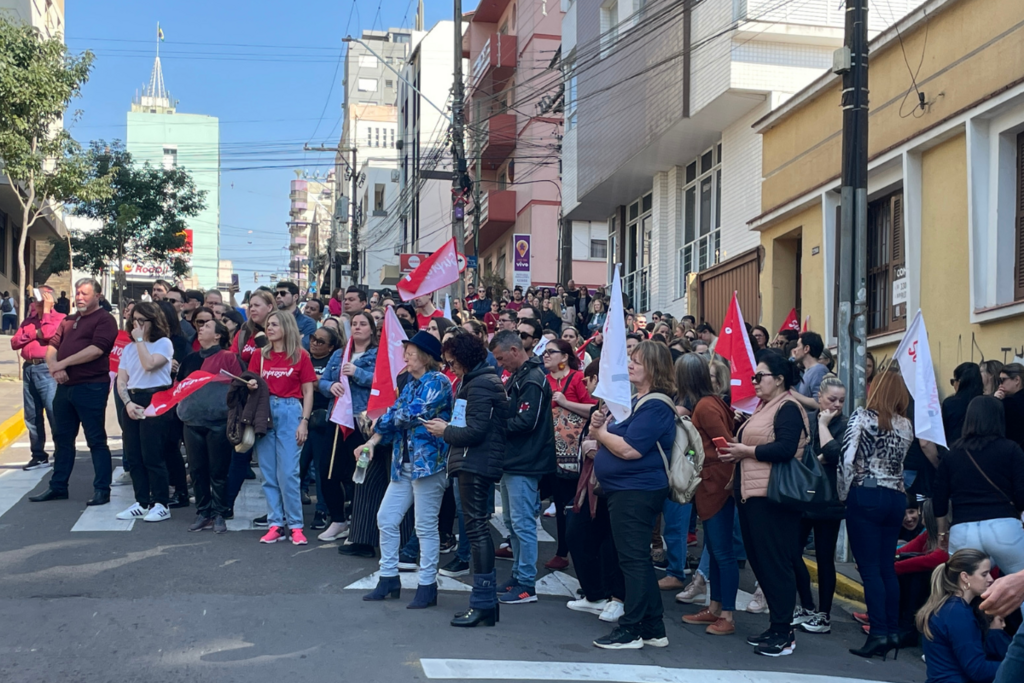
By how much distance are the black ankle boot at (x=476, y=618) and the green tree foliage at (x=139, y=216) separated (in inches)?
1173

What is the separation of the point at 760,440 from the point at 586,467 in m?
1.36

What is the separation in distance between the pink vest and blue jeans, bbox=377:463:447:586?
2038 mm

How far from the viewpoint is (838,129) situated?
46.5 ft

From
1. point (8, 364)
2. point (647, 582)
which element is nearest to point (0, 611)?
point (647, 582)

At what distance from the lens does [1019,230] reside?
10797 mm

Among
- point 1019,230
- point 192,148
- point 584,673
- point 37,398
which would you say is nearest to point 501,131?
point 37,398

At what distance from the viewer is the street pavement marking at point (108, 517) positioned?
8984 millimetres

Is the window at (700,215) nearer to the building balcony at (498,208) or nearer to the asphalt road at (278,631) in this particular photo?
the asphalt road at (278,631)

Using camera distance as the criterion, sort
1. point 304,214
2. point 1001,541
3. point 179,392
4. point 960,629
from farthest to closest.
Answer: point 304,214 < point 179,392 < point 1001,541 < point 960,629

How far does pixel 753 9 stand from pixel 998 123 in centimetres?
670

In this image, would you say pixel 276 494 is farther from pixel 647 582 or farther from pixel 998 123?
pixel 998 123

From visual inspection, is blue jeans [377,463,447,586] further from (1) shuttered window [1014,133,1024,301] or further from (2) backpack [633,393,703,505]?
(1) shuttered window [1014,133,1024,301]

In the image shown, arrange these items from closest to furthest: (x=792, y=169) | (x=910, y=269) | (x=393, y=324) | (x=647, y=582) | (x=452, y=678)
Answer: (x=452, y=678)
(x=647, y=582)
(x=393, y=324)
(x=910, y=269)
(x=792, y=169)

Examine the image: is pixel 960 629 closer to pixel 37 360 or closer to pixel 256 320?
pixel 256 320
